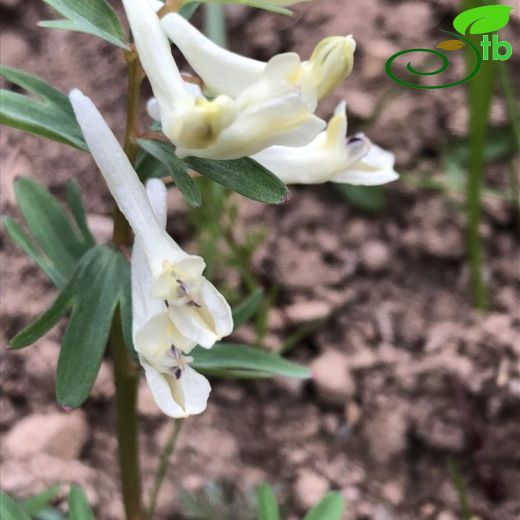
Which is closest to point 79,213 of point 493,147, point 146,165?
point 146,165

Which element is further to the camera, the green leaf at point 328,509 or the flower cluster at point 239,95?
the green leaf at point 328,509

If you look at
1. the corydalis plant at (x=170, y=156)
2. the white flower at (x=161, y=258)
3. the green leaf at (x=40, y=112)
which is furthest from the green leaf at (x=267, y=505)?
the green leaf at (x=40, y=112)

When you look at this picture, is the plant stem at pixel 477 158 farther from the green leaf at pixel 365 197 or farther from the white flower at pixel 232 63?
the white flower at pixel 232 63

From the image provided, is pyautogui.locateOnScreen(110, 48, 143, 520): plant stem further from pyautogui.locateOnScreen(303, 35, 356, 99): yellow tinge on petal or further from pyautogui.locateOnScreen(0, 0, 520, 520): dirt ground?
pyautogui.locateOnScreen(0, 0, 520, 520): dirt ground

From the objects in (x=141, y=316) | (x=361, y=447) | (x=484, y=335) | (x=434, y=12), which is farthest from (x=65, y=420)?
(x=434, y=12)

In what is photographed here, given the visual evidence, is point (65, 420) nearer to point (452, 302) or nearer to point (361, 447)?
point (361, 447)
